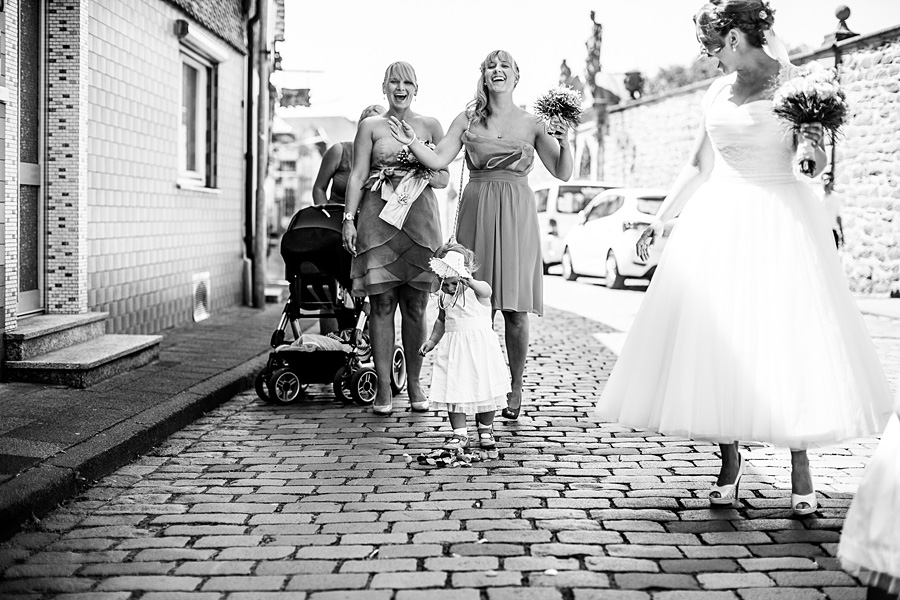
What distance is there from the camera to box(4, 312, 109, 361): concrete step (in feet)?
23.2

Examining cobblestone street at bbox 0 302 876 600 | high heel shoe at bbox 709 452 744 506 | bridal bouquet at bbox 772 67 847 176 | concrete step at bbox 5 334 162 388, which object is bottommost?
cobblestone street at bbox 0 302 876 600

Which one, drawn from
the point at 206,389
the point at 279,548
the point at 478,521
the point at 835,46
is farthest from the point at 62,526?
the point at 835,46

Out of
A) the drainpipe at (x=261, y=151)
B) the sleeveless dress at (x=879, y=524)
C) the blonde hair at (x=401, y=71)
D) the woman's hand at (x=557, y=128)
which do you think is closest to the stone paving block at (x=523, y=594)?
the sleeveless dress at (x=879, y=524)

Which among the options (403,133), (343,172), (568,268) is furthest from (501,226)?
(568,268)

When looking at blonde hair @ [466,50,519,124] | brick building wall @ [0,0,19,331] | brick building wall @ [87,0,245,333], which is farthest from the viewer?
brick building wall @ [87,0,245,333]

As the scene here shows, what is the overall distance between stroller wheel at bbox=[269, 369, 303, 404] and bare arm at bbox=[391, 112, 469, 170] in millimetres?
1821

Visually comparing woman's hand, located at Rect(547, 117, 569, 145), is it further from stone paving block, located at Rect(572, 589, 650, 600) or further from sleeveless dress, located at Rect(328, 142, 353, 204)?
stone paving block, located at Rect(572, 589, 650, 600)

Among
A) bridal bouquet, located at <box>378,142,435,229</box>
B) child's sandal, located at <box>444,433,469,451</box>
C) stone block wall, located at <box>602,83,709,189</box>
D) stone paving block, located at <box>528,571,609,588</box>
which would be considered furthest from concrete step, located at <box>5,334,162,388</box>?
stone block wall, located at <box>602,83,709,189</box>

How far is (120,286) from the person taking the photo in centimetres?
945

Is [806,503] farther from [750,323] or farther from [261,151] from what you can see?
[261,151]

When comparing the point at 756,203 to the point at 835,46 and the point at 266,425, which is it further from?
the point at 835,46

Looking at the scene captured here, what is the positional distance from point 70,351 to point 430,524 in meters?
4.11

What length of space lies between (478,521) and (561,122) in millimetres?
2714

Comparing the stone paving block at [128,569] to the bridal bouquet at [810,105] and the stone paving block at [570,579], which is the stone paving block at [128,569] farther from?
the bridal bouquet at [810,105]
